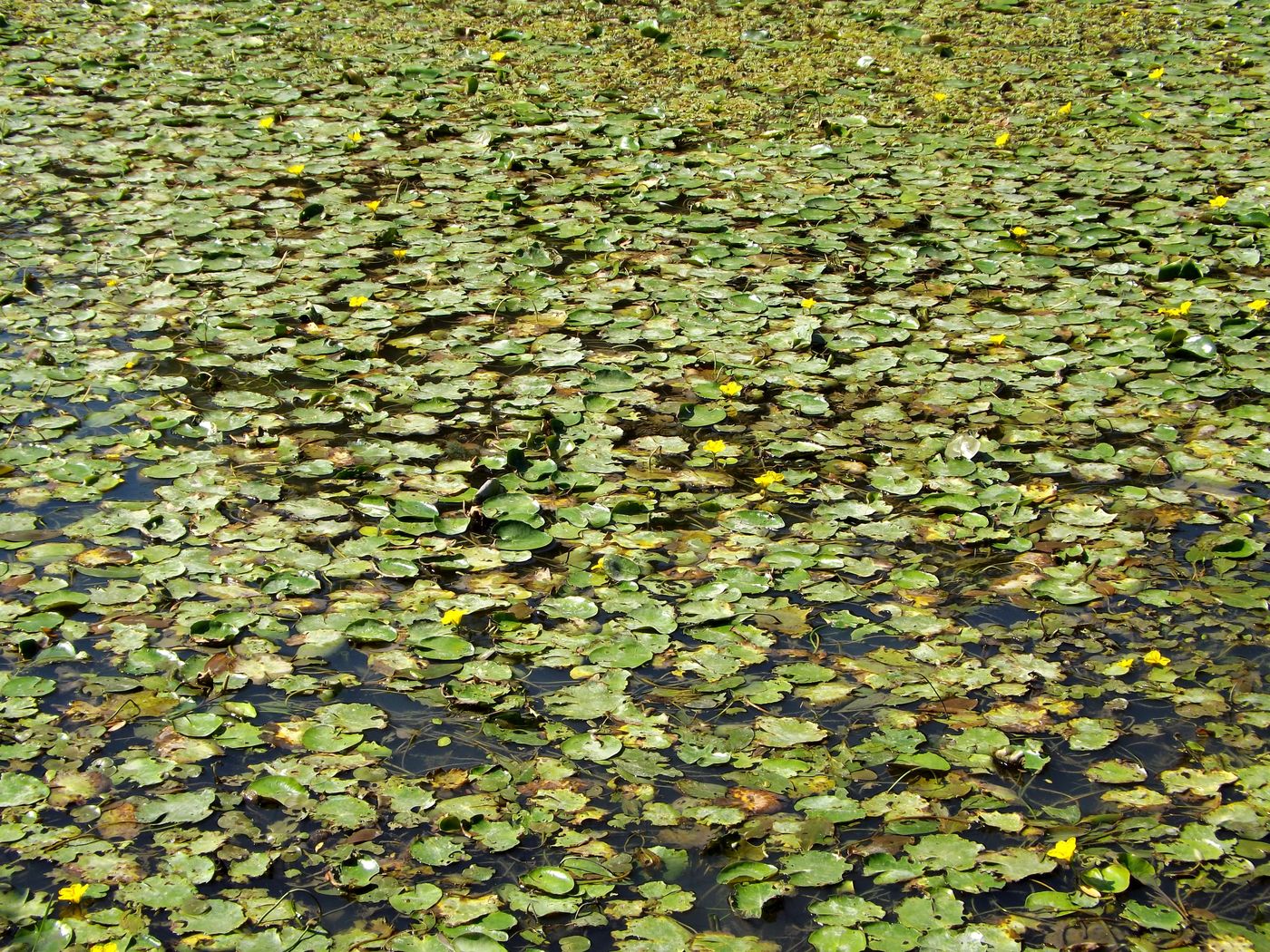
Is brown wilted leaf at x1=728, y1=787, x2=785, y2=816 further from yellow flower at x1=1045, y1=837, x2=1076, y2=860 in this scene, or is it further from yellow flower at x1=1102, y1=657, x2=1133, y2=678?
yellow flower at x1=1102, y1=657, x2=1133, y2=678

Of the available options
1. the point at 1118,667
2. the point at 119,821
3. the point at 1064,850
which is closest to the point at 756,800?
the point at 1064,850

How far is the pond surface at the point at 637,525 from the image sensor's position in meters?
2.11

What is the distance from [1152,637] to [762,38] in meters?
4.43

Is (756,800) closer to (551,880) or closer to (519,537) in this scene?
(551,880)

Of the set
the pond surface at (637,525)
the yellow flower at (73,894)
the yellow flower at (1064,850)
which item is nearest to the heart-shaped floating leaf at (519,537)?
the pond surface at (637,525)

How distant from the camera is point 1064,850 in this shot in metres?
2.10

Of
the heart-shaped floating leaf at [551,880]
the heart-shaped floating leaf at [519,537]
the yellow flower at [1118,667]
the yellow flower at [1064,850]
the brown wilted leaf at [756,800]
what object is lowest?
the heart-shaped floating leaf at [551,880]

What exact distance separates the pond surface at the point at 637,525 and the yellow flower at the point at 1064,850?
3 centimetres

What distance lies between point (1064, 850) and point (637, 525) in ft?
3.96

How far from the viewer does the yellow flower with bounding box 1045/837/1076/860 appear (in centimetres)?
210

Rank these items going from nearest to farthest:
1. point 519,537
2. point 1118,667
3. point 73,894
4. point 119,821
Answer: point 73,894 → point 119,821 → point 1118,667 → point 519,537

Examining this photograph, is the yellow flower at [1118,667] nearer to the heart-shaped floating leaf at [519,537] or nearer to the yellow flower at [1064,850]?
the yellow flower at [1064,850]

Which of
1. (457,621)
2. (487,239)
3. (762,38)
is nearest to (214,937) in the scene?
(457,621)

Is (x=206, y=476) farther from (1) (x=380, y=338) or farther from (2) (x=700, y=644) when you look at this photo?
(2) (x=700, y=644)
